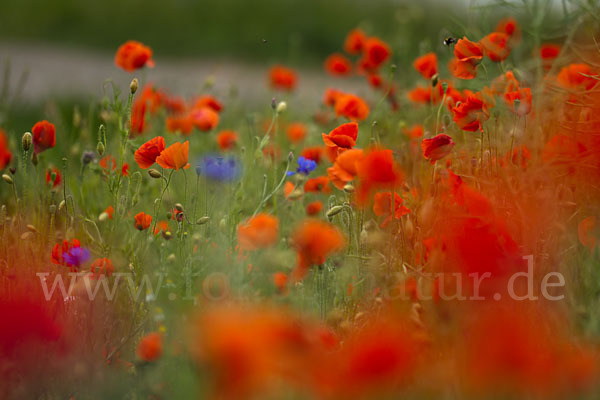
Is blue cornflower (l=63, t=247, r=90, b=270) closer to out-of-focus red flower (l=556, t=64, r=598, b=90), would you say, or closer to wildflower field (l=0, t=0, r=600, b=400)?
wildflower field (l=0, t=0, r=600, b=400)

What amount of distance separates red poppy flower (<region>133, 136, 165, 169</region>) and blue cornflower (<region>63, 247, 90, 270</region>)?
0.73 feet

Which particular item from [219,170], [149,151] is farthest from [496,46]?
[149,151]

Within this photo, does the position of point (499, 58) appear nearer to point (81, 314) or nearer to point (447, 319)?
point (447, 319)

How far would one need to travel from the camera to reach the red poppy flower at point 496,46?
1.51 m

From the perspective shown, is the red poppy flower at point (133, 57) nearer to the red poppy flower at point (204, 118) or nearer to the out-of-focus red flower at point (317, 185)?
the red poppy flower at point (204, 118)

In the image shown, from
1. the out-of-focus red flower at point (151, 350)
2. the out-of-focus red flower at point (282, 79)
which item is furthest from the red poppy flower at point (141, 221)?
the out-of-focus red flower at point (282, 79)

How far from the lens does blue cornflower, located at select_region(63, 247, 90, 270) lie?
125 cm

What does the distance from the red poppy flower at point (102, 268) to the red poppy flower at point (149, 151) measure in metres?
0.23

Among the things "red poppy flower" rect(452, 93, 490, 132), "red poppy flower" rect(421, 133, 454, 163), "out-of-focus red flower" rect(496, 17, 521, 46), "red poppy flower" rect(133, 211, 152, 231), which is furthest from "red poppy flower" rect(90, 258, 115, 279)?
"out-of-focus red flower" rect(496, 17, 521, 46)

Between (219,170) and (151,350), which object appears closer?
(151,350)

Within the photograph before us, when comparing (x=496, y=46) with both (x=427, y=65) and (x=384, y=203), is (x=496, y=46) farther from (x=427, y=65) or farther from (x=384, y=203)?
(x=384, y=203)

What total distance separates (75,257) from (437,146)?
743mm

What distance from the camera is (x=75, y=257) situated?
1257 millimetres

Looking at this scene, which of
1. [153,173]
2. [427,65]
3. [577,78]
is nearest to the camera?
[153,173]
